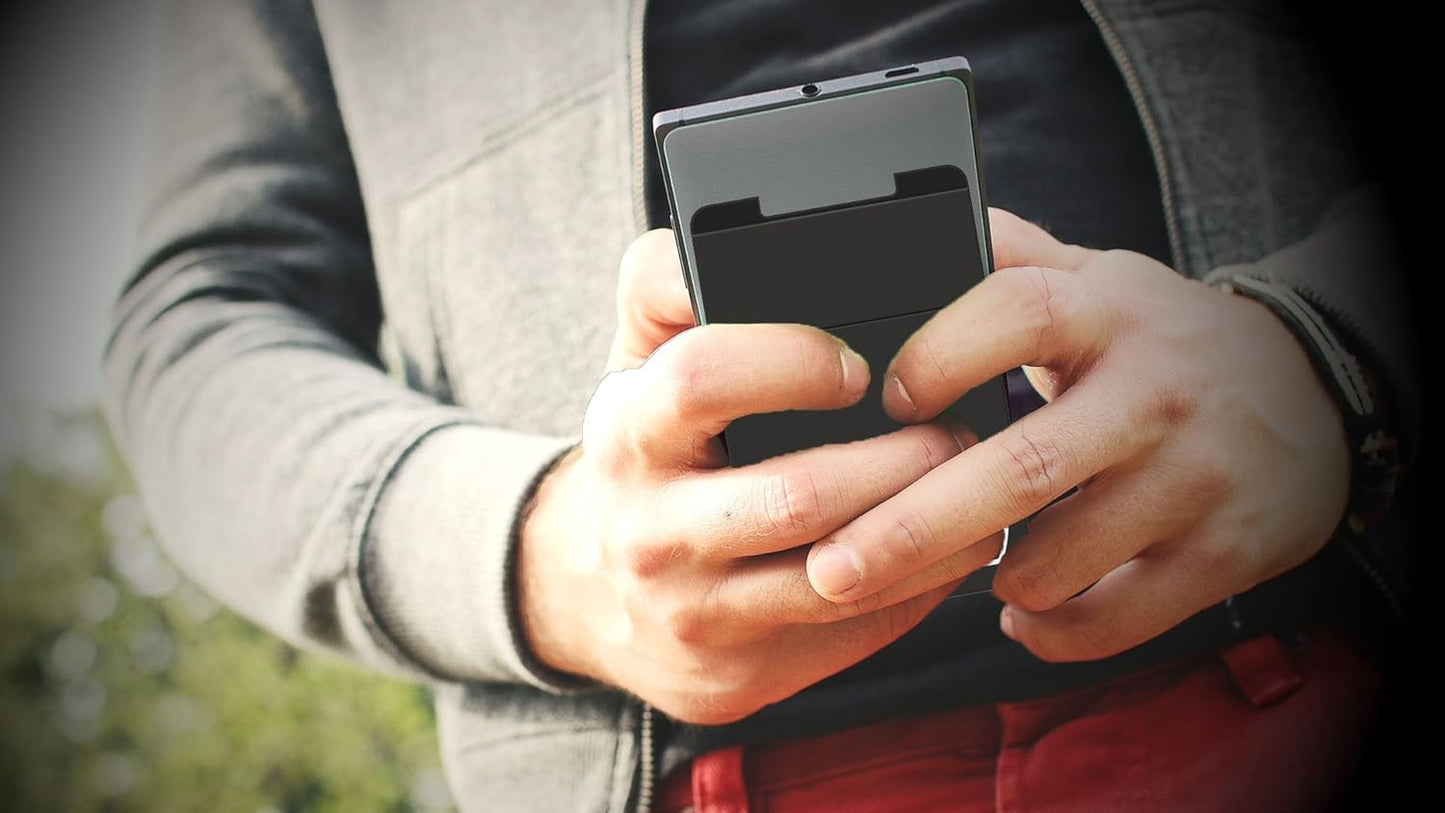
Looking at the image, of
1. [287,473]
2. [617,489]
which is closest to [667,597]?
[617,489]

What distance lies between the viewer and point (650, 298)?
0.39 metres

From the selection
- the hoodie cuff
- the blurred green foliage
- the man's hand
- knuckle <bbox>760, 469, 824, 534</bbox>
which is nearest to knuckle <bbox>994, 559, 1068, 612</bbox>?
the man's hand

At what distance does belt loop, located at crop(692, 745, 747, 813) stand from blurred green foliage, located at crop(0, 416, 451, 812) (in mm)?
377

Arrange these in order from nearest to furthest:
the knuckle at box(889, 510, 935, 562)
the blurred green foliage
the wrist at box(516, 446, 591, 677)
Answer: the knuckle at box(889, 510, 935, 562)
the wrist at box(516, 446, 591, 677)
the blurred green foliage

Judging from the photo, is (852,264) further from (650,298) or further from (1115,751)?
(1115,751)

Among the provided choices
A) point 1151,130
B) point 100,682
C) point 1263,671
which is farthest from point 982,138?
point 100,682

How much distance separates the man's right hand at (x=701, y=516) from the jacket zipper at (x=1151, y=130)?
0.19m

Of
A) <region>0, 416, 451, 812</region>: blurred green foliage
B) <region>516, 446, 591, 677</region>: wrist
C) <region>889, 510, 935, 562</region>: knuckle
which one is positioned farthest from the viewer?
<region>0, 416, 451, 812</region>: blurred green foliage

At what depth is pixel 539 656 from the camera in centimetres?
46

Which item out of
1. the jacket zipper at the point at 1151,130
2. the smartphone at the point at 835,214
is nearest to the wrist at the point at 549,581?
the smartphone at the point at 835,214

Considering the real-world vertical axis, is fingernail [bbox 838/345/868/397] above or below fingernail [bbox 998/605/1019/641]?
above

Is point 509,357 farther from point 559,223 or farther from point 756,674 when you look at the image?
point 756,674

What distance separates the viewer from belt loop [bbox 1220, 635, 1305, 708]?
1.46 ft

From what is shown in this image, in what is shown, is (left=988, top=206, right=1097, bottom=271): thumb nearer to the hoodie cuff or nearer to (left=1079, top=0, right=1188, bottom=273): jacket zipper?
(left=1079, top=0, right=1188, bottom=273): jacket zipper
